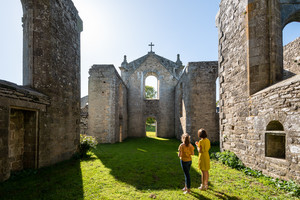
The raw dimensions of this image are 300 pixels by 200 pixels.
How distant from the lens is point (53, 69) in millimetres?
5617

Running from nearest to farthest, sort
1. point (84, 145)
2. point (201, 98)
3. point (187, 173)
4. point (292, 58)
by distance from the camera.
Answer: point (187, 173) < point (84, 145) < point (292, 58) < point (201, 98)

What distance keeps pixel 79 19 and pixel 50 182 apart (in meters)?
7.10

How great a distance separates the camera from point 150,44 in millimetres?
18531

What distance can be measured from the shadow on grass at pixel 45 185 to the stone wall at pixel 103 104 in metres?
6.46

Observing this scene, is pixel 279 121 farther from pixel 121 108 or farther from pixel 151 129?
pixel 151 129

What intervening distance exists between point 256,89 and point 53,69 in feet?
22.6

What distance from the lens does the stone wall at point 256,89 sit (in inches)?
145

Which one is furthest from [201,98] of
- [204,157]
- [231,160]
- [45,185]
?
[45,185]

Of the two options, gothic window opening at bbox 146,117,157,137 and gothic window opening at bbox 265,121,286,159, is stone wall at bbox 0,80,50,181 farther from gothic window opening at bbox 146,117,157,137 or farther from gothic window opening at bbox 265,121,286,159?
gothic window opening at bbox 146,117,157,137

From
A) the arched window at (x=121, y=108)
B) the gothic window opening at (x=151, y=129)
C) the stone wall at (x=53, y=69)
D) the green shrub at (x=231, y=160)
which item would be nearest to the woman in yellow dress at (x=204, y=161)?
the green shrub at (x=231, y=160)

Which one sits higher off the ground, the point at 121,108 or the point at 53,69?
the point at 53,69

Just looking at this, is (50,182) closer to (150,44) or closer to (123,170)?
(123,170)

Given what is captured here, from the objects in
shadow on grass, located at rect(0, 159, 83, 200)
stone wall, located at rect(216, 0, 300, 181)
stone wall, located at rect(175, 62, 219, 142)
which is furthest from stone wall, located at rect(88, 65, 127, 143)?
stone wall, located at rect(216, 0, 300, 181)

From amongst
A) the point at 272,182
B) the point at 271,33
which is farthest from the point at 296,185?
the point at 271,33
